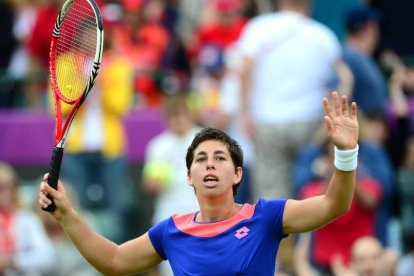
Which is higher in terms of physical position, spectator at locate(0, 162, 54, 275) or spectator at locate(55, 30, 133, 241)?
spectator at locate(55, 30, 133, 241)

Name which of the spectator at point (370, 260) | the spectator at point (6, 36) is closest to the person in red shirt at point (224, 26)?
the spectator at point (6, 36)

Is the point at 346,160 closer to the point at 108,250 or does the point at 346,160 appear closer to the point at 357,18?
the point at 108,250

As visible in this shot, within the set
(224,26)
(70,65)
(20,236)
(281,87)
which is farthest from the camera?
(224,26)

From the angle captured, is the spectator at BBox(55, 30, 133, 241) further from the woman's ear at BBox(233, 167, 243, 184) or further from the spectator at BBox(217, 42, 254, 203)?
the woman's ear at BBox(233, 167, 243, 184)

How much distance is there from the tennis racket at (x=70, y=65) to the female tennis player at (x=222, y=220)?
0.87ft

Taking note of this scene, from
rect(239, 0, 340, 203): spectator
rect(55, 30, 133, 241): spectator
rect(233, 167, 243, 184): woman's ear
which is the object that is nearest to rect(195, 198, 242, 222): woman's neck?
rect(233, 167, 243, 184): woman's ear

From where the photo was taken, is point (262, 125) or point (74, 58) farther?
point (262, 125)

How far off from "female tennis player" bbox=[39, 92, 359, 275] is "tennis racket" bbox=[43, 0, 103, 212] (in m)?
0.26

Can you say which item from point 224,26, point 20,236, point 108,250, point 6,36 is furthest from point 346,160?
point 6,36

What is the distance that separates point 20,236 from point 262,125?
2319 millimetres

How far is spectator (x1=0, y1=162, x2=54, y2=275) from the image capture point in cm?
1157

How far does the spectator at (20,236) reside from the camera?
11.6 m

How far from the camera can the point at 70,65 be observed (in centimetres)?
726

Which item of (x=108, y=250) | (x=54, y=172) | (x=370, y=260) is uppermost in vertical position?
(x=54, y=172)
